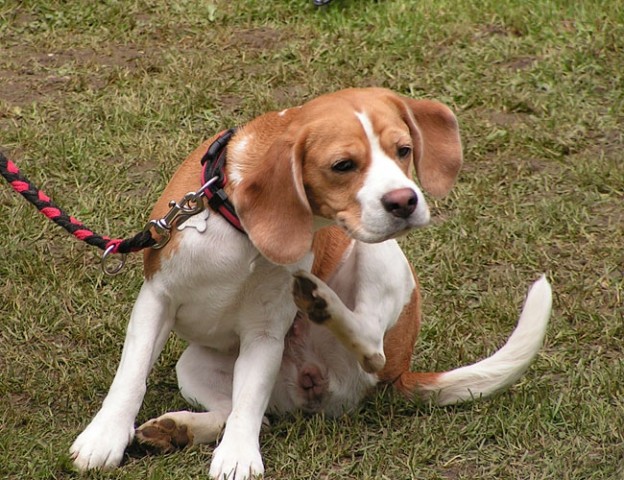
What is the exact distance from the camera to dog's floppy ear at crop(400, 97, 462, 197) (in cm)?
411

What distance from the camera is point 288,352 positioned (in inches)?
177

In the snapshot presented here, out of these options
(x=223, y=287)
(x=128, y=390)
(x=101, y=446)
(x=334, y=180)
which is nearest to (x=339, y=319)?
(x=223, y=287)

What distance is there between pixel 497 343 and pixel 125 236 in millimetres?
1889

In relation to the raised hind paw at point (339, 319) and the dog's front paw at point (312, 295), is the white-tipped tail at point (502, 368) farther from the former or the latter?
the dog's front paw at point (312, 295)

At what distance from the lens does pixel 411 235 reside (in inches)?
229

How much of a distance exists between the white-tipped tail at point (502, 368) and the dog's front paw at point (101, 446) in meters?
1.14

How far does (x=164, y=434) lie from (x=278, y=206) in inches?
35.9

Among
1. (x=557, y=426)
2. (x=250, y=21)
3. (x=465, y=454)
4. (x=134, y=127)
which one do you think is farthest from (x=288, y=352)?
(x=250, y=21)

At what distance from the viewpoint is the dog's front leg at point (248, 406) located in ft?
13.1

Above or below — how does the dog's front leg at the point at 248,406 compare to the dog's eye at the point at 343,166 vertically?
below

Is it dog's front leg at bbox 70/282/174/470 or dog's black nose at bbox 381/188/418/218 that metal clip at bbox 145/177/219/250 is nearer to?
dog's front leg at bbox 70/282/174/470

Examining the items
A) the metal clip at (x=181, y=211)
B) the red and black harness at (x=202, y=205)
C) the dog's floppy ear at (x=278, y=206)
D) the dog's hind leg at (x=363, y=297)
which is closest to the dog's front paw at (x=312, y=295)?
the dog's hind leg at (x=363, y=297)

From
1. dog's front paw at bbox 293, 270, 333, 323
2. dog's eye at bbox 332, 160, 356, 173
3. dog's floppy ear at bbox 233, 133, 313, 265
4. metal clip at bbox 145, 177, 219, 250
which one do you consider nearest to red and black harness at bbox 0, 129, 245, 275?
metal clip at bbox 145, 177, 219, 250

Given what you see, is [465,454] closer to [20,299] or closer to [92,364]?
[92,364]
